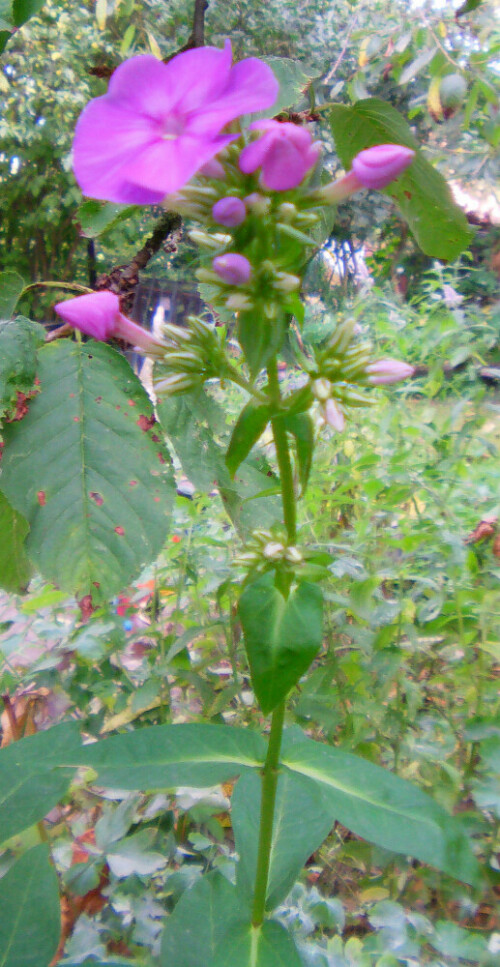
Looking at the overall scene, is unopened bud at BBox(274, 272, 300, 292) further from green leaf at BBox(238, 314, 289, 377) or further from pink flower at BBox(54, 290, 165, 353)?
pink flower at BBox(54, 290, 165, 353)

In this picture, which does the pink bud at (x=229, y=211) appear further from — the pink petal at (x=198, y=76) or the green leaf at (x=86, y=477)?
the green leaf at (x=86, y=477)

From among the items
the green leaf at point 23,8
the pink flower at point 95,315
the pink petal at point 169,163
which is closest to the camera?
the pink petal at point 169,163

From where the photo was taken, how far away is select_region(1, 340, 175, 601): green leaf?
489 millimetres

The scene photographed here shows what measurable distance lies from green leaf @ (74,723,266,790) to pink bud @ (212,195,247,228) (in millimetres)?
486

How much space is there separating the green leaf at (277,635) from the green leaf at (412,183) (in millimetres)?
365

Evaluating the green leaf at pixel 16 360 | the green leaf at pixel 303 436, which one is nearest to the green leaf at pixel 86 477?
the green leaf at pixel 16 360

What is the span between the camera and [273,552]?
0.52 meters

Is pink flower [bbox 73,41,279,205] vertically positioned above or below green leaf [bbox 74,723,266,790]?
above

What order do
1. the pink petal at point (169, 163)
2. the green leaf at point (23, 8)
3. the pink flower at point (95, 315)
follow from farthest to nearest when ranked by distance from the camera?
the green leaf at point (23, 8), the pink flower at point (95, 315), the pink petal at point (169, 163)

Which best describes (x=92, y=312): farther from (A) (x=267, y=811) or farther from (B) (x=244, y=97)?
(A) (x=267, y=811)

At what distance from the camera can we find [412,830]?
1.79ft

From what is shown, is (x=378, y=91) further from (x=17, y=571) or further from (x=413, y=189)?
(x=17, y=571)

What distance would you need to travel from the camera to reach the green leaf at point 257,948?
1.84 ft

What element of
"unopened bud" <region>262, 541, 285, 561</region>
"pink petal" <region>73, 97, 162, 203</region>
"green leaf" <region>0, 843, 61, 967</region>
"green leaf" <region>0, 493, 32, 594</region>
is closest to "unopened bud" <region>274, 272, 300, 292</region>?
"pink petal" <region>73, 97, 162, 203</region>
